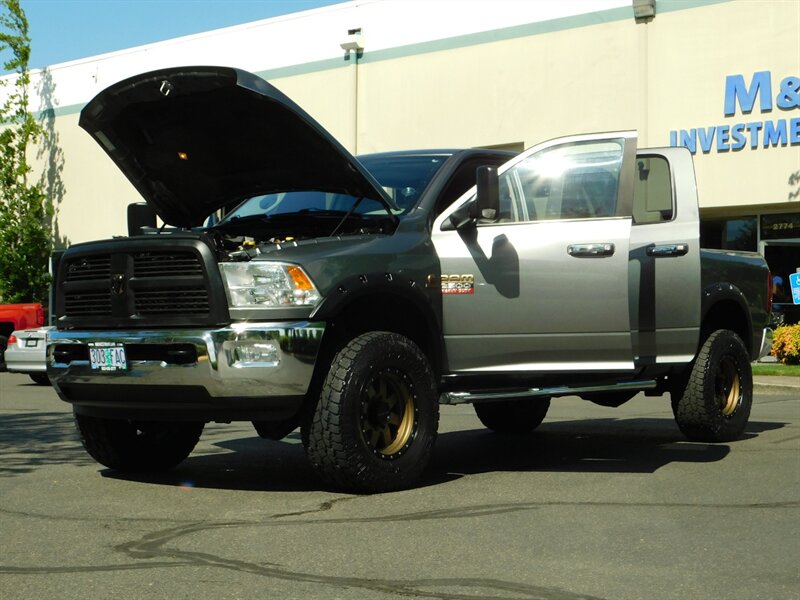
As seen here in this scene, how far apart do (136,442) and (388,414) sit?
183 cm

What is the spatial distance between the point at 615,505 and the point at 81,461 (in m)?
3.94

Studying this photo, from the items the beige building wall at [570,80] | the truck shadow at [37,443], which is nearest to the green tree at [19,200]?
the beige building wall at [570,80]

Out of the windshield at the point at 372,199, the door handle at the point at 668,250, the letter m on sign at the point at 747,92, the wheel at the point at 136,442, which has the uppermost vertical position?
the letter m on sign at the point at 747,92

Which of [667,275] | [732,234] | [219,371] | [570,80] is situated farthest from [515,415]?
[570,80]

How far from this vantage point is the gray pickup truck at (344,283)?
680 centimetres

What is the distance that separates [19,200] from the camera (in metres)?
35.8

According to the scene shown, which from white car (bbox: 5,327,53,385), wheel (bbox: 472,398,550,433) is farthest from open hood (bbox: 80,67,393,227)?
white car (bbox: 5,327,53,385)

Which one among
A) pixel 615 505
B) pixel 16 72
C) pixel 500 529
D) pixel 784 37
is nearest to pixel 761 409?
pixel 615 505

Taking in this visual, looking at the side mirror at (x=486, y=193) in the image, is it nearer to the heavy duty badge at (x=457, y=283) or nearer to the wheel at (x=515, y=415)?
the heavy duty badge at (x=457, y=283)

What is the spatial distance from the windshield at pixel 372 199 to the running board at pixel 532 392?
1167mm

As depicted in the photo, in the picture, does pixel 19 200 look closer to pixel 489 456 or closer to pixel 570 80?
pixel 570 80

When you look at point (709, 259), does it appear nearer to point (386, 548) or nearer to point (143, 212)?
point (143, 212)

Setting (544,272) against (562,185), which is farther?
(562,185)

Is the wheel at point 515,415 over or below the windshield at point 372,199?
below
